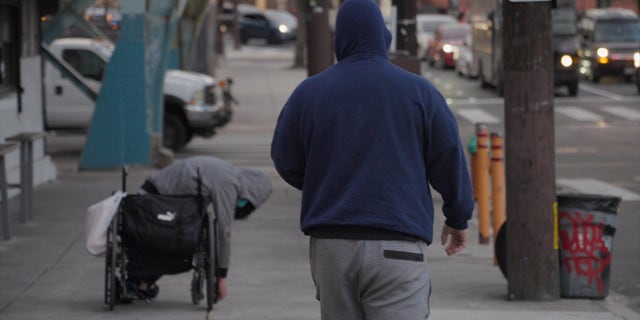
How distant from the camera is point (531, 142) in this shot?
935cm

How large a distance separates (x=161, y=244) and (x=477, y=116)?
21590mm

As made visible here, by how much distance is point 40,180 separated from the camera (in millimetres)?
17562

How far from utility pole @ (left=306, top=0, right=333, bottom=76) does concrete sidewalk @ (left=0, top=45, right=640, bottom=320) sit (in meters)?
1.60

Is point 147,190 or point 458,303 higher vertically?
point 147,190

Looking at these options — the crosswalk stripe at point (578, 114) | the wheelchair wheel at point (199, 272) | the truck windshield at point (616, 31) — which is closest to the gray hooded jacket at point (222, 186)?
the wheelchair wheel at point (199, 272)

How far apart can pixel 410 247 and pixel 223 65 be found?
144ft

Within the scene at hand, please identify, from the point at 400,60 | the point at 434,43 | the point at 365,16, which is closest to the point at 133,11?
the point at 400,60

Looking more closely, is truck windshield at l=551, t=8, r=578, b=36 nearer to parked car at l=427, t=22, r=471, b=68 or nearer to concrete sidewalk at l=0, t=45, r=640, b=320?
parked car at l=427, t=22, r=471, b=68

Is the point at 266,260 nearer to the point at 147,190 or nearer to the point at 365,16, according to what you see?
the point at 147,190

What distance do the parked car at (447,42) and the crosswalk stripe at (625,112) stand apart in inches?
577

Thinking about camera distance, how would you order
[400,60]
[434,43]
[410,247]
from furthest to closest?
[434,43] → [400,60] → [410,247]

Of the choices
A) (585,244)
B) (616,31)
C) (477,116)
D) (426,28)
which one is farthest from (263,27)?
(585,244)

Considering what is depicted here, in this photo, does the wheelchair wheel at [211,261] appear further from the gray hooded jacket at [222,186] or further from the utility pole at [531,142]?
the utility pole at [531,142]

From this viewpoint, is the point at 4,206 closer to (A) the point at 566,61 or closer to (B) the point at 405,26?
(B) the point at 405,26
